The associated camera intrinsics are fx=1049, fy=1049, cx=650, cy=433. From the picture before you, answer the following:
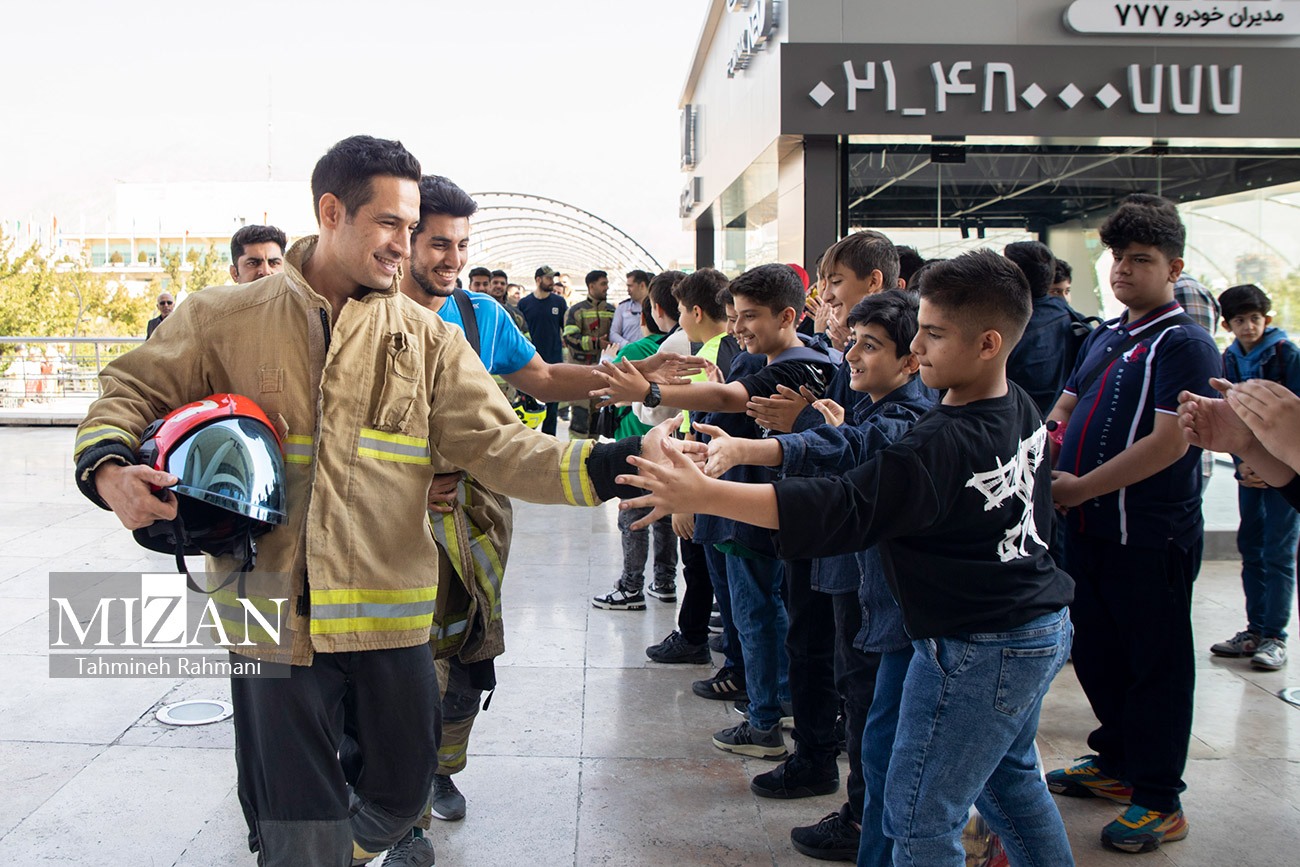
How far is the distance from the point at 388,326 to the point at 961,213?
8.72 meters

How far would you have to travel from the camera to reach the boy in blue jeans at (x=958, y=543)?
2211mm

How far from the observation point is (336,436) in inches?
93.9

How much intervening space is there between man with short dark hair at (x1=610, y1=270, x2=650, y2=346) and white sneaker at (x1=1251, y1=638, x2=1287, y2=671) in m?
6.56

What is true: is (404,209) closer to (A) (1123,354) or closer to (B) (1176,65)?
(A) (1123,354)

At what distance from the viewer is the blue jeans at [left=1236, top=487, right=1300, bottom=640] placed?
527 centimetres

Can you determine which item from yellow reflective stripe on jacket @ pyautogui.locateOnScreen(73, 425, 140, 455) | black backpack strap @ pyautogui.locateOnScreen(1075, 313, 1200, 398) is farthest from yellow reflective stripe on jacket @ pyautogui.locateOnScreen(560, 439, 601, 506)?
black backpack strap @ pyautogui.locateOnScreen(1075, 313, 1200, 398)

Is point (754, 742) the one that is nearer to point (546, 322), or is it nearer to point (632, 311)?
point (632, 311)

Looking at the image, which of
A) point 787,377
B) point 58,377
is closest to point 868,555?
point 787,377

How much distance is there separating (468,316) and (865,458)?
145cm

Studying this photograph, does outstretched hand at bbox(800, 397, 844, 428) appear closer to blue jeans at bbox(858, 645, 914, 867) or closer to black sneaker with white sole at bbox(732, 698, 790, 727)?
blue jeans at bbox(858, 645, 914, 867)

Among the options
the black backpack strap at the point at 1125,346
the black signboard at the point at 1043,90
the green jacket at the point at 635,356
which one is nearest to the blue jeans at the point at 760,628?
the black backpack strap at the point at 1125,346

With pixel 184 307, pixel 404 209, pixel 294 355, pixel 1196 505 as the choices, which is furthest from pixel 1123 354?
pixel 184 307

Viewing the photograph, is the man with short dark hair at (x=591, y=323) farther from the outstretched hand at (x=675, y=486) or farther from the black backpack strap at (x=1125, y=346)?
the outstretched hand at (x=675, y=486)

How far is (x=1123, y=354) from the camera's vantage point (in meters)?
3.53
